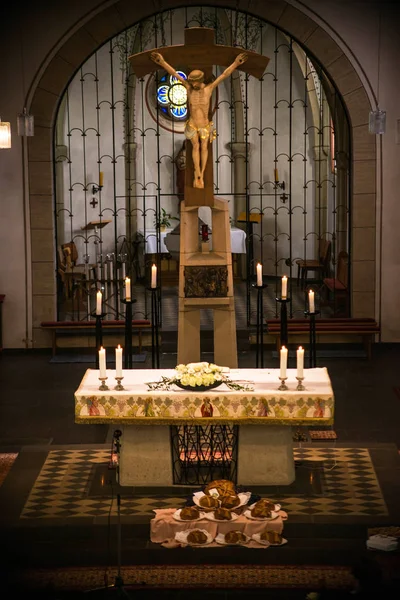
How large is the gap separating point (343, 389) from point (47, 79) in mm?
5586

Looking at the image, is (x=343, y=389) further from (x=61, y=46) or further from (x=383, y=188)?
(x=61, y=46)

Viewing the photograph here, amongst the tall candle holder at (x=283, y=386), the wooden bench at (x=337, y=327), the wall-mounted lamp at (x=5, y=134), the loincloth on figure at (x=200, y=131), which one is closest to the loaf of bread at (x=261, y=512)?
the tall candle holder at (x=283, y=386)

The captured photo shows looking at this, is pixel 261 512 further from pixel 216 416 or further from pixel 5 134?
pixel 5 134

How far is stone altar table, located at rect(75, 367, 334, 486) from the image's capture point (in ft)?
29.0

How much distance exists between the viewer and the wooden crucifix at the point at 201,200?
10133 millimetres

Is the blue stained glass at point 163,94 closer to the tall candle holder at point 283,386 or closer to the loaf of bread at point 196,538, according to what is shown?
the tall candle holder at point 283,386

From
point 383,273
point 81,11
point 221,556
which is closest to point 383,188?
point 383,273

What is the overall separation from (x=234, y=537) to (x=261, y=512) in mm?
324

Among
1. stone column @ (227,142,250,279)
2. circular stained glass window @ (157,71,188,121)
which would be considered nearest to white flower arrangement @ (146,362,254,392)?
stone column @ (227,142,250,279)

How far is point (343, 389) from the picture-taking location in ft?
41.9

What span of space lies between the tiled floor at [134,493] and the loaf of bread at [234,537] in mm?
93

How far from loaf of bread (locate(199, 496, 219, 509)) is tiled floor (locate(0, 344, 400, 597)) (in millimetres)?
466

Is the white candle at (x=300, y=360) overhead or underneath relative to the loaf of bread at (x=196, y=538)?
overhead

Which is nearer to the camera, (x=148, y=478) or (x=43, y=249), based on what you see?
(x=148, y=478)
